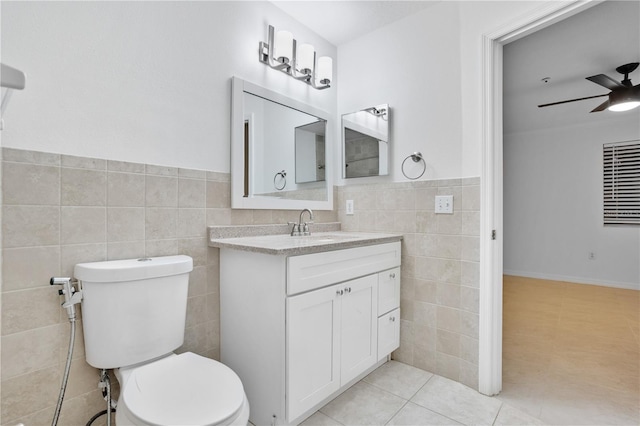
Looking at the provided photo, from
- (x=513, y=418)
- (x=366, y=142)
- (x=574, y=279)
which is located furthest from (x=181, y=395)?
(x=574, y=279)

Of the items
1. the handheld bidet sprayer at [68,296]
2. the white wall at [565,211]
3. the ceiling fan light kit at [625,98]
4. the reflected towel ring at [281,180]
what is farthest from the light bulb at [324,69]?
the white wall at [565,211]

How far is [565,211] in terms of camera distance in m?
4.78

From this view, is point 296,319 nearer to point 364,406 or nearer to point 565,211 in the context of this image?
point 364,406

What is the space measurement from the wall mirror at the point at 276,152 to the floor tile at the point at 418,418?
132 centimetres

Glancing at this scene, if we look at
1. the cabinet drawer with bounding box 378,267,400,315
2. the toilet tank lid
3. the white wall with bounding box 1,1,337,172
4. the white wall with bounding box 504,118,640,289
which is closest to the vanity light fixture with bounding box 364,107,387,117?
the white wall with bounding box 1,1,337,172

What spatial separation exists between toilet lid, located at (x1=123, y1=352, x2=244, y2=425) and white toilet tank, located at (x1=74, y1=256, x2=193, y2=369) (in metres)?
0.09

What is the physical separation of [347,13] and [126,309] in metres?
2.16

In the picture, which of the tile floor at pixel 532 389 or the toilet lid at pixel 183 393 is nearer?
the toilet lid at pixel 183 393

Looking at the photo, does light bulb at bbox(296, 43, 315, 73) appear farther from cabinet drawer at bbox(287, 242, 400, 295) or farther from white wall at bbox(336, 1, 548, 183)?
cabinet drawer at bbox(287, 242, 400, 295)

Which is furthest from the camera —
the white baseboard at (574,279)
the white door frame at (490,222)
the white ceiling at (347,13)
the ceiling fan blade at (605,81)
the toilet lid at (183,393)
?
the white baseboard at (574,279)

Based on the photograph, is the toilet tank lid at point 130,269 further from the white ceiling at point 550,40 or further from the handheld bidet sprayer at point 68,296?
the white ceiling at point 550,40

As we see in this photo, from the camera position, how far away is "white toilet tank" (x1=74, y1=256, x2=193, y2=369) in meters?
1.17

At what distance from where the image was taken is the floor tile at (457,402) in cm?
157

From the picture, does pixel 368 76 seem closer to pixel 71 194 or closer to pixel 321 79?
pixel 321 79
